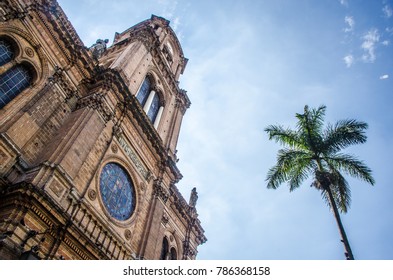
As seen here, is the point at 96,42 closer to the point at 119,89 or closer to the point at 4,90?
the point at 119,89

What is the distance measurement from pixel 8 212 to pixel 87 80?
334 inches

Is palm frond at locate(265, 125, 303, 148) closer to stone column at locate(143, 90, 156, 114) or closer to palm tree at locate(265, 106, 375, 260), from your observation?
palm tree at locate(265, 106, 375, 260)

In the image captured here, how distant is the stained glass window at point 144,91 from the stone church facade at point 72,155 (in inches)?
11.5

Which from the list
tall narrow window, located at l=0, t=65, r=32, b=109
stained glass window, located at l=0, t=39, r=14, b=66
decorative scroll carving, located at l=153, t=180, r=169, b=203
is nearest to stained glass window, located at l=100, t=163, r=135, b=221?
decorative scroll carving, located at l=153, t=180, r=169, b=203

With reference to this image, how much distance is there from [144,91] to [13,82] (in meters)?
10.9

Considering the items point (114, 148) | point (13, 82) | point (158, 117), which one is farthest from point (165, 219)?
point (13, 82)

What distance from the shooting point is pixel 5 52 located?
1261cm

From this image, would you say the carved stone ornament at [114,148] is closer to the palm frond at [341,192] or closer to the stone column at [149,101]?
the stone column at [149,101]

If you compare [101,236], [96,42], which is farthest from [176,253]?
[96,42]

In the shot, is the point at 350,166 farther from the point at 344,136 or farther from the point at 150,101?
the point at 150,101

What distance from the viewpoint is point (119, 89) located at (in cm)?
1697

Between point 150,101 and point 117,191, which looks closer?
point 117,191

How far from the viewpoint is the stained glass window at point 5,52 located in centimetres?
1240

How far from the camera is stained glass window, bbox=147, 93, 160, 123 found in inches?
899
